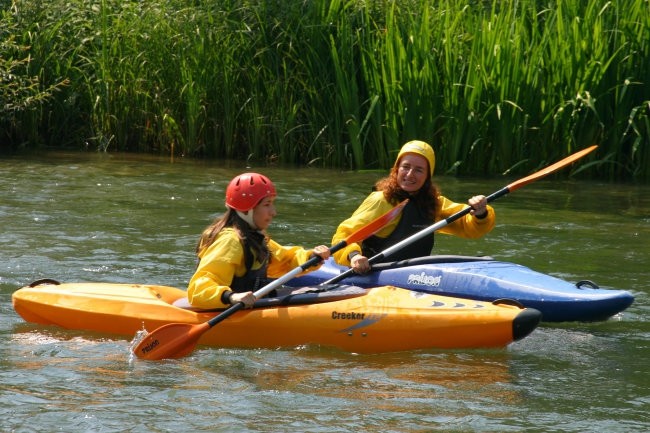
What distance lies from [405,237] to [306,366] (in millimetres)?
1468

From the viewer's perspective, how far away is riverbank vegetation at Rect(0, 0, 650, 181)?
10.8 metres

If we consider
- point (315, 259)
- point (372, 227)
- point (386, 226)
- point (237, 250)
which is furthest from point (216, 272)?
point (386, 226)

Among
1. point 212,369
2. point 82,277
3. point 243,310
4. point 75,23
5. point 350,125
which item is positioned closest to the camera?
point 212,369

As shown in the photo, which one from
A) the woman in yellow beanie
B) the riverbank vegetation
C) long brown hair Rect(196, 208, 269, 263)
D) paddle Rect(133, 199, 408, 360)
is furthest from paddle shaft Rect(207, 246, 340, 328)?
the riverbank vegetation

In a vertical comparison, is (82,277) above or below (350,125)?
below

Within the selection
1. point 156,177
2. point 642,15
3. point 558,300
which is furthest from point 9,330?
point 642,15

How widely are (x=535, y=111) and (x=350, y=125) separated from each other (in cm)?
177

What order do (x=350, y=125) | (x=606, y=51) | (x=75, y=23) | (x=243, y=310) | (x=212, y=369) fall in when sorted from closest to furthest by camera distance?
(x=212, y=369)
(x=243, y=310)
(x=606, y=51)
(x=350, y=125)
(x=75, y=23)

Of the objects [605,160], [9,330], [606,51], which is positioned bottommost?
[9,330]

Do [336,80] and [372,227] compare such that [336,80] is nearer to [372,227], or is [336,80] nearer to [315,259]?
[372,227]

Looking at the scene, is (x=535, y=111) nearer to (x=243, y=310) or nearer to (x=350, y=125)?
(x=350, y=125)

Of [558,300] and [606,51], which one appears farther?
[606,51]

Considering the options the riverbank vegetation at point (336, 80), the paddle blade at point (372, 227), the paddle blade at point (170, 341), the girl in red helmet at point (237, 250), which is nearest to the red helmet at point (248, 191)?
the girl in red helmet at point (237, 250)

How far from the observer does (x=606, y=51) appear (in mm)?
10672
